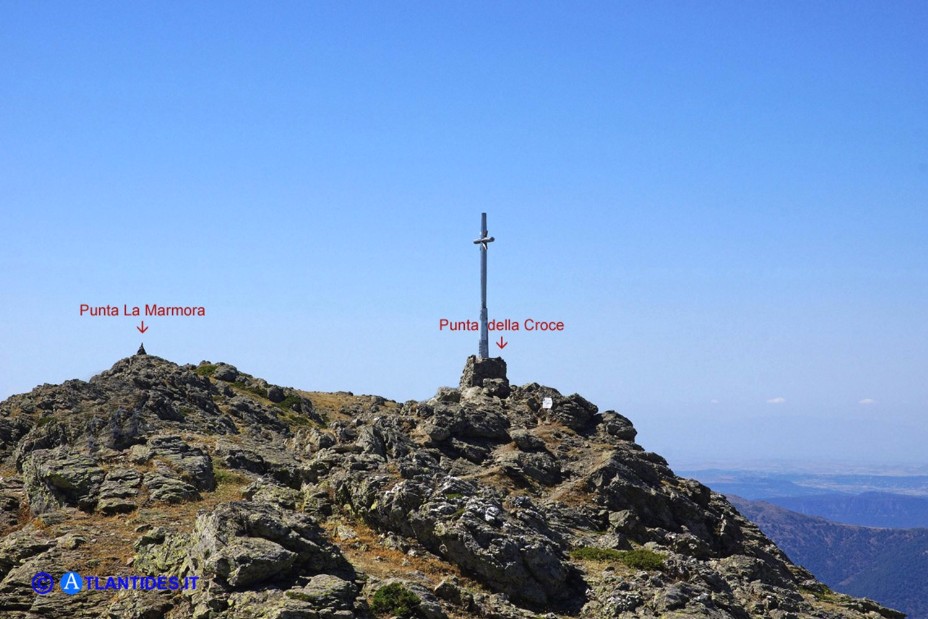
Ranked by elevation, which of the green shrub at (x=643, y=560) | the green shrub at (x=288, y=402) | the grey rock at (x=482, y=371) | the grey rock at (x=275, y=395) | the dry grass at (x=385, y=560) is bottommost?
the green shrub at (x=643, y=560)

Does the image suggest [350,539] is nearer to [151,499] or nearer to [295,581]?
[295,581]

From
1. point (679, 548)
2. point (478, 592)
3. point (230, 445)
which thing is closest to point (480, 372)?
point (230, 445)

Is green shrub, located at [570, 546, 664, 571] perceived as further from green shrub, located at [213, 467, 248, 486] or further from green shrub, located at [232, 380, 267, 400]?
green shrub, located at [232, 380, 267, 400]

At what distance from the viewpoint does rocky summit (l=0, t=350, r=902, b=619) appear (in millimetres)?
31047

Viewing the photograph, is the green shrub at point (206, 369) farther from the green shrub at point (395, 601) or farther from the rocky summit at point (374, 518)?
the green shrub at point (395, 601)

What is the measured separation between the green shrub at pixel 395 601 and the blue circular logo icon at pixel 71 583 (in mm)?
12206

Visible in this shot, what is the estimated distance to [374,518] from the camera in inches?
1561

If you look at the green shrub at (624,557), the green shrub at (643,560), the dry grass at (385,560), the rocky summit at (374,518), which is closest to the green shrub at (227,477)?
the rocky summit at (374,518)

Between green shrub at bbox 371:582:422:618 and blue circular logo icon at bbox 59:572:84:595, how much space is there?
1221 cm

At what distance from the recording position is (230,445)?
5544 cm

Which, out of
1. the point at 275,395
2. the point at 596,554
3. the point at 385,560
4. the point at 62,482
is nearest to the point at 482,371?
the point at 275,395

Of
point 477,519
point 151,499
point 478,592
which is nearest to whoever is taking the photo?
point 478,592

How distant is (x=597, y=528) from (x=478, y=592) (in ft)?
59.0

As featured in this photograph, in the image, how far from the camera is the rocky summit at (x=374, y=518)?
31047 millimetres
